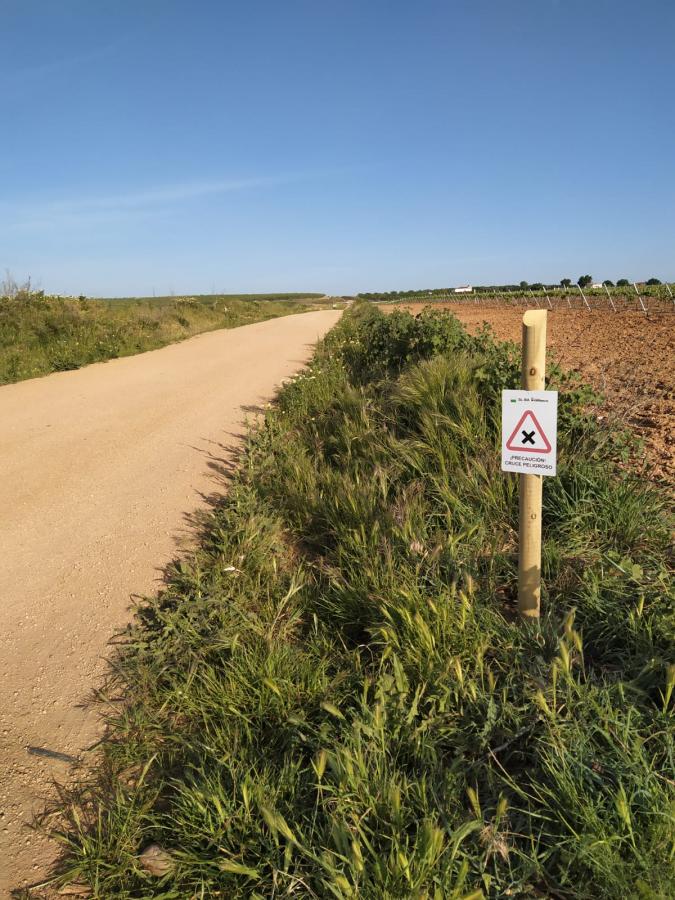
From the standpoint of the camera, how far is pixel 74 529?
419 cm

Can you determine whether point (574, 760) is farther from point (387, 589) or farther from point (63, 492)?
point (63, 492)

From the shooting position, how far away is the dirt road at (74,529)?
240 centimetres

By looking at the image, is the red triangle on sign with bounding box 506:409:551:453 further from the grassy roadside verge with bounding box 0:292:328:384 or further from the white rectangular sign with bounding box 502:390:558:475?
the grassy roadside verge with bounding box 0:292:328:384

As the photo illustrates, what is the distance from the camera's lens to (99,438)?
20.5 ft

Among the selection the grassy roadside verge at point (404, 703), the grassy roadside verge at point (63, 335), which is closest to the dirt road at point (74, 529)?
the grassy roadside verge at point (404, 703)

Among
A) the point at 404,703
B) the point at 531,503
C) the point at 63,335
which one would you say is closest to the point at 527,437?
the point at 531,503

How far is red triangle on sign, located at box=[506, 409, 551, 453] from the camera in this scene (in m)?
2.33

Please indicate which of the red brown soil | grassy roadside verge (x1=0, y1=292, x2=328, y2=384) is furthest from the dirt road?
the red brown soil

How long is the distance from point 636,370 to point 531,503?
6199mm

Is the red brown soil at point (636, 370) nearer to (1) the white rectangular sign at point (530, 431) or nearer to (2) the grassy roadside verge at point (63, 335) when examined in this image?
(1) the white rectangular sign at point (530, 431)

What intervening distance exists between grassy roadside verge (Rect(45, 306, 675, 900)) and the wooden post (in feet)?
0.53

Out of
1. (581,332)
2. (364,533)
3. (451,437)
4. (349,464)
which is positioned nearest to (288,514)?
(349,464)

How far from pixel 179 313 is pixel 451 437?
794 inches

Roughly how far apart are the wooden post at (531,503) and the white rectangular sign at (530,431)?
0.27 ft
